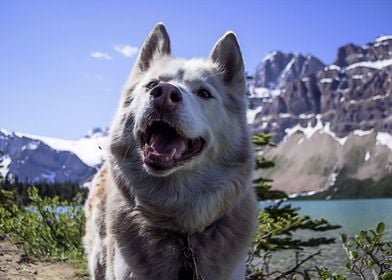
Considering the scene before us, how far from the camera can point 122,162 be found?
186 inches

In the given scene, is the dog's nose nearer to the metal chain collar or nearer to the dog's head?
the dog's head

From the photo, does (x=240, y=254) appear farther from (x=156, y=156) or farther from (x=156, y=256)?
(x=156, y=156)

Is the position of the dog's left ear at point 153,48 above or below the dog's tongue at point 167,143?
above

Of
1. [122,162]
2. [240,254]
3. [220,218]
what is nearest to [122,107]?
[122,162]

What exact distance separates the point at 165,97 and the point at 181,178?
98 cm

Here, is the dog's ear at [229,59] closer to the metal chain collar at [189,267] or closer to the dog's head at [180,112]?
the dog's head at [180,112]

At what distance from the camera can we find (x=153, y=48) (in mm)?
5602

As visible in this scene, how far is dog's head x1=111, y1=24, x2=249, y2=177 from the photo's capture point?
13.6 ft

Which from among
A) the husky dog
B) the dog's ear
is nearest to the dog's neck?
the husky dog

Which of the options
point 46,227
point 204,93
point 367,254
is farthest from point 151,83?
point 46,227

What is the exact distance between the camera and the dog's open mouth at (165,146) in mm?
4145

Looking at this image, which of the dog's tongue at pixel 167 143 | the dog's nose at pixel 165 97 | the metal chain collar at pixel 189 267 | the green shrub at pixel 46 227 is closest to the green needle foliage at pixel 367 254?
the metal chain collar at pixel 189 267

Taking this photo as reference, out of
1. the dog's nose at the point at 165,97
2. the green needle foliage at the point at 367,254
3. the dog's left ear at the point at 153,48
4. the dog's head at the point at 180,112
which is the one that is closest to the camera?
the dog's nose at the point at 165,97

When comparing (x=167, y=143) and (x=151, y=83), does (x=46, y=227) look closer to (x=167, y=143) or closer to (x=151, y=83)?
(x=151, y=83)
